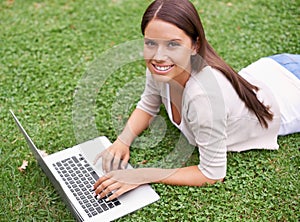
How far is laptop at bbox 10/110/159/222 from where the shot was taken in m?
2.29

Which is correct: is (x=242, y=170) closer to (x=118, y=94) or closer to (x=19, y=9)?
(x=118, y=94)

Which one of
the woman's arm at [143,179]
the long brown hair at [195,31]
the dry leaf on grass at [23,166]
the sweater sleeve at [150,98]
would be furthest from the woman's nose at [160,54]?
the dry leaf on grass at [23,166]

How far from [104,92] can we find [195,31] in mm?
1163

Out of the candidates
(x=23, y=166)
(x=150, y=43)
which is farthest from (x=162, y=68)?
(x=23, y=166)

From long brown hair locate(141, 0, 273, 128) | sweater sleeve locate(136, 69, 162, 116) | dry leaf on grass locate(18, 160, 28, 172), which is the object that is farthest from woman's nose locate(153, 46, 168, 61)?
dry leaf on grass locate(18, 160, 28, 172)

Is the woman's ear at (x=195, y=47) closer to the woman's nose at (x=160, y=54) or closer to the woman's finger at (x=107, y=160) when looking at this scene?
the woman's nose at (x=160, y=54)

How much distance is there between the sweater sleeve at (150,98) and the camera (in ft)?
8.65

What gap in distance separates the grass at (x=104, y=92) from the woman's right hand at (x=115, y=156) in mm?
79

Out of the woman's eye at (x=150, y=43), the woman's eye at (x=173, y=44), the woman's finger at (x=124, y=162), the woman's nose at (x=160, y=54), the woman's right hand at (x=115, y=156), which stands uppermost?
the woman's eye at (x=173, y=44)

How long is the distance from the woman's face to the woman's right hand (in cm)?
54

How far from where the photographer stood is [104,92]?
10.4ft

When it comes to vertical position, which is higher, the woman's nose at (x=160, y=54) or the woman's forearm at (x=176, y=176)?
the woman's nose at (x=160, y=54)

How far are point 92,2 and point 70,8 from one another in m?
0.19

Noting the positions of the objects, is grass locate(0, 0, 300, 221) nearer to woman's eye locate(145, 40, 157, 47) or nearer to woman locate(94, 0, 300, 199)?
woman locate(94, 0, 300, 199)
